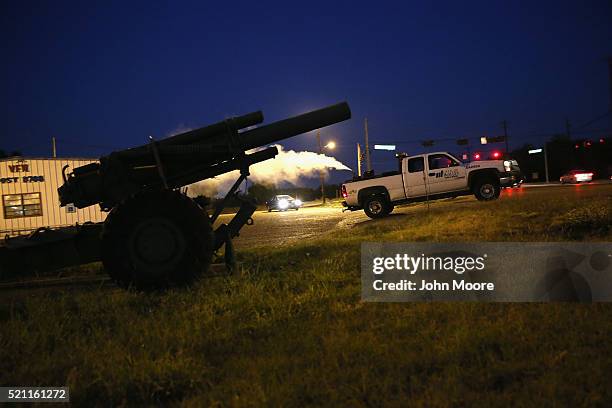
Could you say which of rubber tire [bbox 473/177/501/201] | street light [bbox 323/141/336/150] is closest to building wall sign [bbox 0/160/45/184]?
rubber tire [bbox 473/177/501/201]

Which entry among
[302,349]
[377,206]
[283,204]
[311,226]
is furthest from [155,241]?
[283,204]

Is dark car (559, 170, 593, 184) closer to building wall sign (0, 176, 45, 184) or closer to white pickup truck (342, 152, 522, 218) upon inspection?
white pickup truck (342, 152, 522, 218)

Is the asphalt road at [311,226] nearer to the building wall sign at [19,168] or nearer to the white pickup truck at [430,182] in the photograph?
the white pickup truck at [430,182]

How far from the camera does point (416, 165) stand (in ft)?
49.9

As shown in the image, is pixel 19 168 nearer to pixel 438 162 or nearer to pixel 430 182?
pixel 430 182

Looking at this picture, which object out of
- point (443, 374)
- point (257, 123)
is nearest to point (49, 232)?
point (257, 123)

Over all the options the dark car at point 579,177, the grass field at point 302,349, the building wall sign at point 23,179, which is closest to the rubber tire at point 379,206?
the grass field at point 302,349

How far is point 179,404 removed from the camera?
9.37ft

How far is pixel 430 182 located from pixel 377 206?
6.99ft

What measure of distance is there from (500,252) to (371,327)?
170cm

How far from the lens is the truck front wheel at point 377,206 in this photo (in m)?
15.5

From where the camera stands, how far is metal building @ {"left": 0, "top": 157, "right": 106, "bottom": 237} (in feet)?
69.8

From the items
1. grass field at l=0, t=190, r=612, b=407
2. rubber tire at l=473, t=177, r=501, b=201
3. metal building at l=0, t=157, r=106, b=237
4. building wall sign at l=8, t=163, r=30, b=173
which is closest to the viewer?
grass field at l=0, t=190, r=612, b=407

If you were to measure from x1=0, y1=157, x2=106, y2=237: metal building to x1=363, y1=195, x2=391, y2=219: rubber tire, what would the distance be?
15.9 meters
